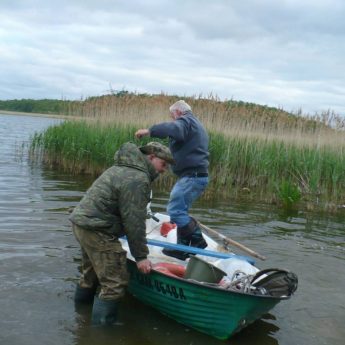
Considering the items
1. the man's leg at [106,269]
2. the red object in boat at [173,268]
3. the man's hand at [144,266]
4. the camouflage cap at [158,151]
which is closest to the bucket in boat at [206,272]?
the man's hand at [144,266]

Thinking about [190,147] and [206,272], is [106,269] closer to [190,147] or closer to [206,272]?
[206,272]

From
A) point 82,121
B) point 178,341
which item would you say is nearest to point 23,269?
point 178,341

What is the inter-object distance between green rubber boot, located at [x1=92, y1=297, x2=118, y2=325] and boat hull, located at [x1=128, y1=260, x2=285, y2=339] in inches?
→ 19.6

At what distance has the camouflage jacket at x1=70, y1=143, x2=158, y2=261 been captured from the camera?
4.50 metres

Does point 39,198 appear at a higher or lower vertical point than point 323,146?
lower

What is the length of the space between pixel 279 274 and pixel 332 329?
0.98m

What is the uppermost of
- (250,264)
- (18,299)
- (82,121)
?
(82,121)

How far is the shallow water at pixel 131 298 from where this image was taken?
4.65 m

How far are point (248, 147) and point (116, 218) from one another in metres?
8.09

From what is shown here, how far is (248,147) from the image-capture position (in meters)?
12.3

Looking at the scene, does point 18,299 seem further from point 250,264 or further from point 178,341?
point 250,264

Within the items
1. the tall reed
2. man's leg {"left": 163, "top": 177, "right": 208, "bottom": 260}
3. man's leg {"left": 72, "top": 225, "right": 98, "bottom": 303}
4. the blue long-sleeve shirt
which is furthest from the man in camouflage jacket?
the tall reed

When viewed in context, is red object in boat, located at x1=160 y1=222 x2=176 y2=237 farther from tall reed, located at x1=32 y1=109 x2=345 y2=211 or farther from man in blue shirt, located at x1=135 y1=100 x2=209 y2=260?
tall reed, located at x1=32 y1=109 x2=345 y2=211

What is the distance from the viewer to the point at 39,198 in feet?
35.3
